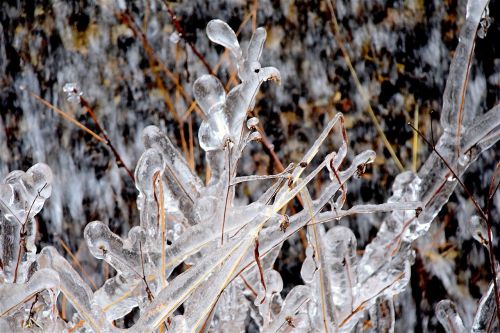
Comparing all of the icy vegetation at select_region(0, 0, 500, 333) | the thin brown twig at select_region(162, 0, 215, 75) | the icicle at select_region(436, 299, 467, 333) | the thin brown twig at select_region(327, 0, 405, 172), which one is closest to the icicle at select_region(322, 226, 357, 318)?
the icy vegetation at select_region(0, 0, 500, 333)

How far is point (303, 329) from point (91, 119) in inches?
39.5

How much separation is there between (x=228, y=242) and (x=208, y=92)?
0.23 m

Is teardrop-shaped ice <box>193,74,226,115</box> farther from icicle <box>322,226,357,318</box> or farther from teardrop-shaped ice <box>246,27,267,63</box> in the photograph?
icicle <box>322,226,357,318</box>

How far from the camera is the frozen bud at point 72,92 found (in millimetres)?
1685

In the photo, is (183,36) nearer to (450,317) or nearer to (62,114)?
(62,114)

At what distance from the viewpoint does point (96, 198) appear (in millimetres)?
1788

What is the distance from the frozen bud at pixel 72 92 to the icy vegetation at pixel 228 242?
694 mm

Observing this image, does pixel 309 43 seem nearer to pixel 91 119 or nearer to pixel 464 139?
pixel 91 119

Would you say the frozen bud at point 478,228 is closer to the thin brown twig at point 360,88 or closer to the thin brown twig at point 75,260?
the thin brown twig at point 360,88

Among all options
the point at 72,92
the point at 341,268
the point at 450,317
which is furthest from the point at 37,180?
the point at 72,92

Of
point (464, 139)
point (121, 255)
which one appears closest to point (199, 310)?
point (121, 255)

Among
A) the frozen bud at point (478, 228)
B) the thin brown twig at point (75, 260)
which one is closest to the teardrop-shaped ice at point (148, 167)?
the frozen bud at point (478, 228)

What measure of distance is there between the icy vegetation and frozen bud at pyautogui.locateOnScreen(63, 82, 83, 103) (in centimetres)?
69

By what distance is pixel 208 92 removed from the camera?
3.17 feet
